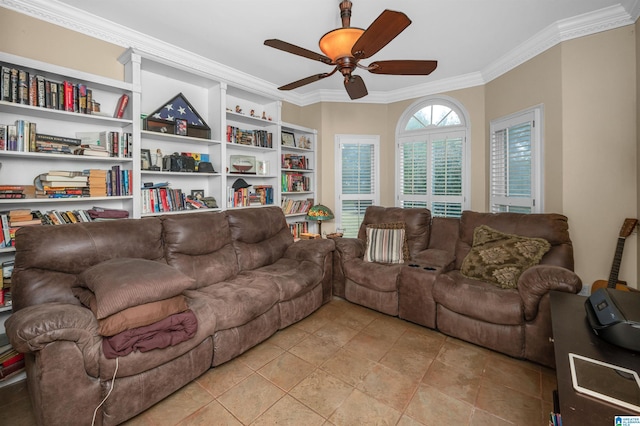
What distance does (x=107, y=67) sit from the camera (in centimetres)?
276

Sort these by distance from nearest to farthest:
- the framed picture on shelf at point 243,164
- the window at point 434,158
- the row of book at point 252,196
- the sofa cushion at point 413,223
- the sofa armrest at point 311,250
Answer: the sofa armrest at point 311,250, the sofa cushion at point 413,223, the row of book at point 252,196, the framed picture on shelf at point 243,164, the window at point 434,158

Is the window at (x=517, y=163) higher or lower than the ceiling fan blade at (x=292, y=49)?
lower

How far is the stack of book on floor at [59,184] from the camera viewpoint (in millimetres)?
2316

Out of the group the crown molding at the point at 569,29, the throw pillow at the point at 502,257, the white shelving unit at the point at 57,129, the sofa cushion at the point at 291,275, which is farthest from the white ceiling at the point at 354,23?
the sofa cushion at the point at 291,275

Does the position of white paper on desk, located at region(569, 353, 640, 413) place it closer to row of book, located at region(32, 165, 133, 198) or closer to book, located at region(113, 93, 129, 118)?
row of book, located at region(32, 165, 133, 198)

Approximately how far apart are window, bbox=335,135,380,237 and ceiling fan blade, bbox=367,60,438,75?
2422 mm

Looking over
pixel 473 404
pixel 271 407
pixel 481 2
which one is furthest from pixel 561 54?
pixel 271 407

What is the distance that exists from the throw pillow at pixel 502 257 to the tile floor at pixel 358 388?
1.99 feet

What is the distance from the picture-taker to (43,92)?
2264 millimetres

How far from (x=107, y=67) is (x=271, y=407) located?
127 inches

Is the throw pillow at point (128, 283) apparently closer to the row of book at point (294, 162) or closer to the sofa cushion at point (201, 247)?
the sofa cushion at point (201, 247)

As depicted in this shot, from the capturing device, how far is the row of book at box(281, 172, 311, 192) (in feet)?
14.1

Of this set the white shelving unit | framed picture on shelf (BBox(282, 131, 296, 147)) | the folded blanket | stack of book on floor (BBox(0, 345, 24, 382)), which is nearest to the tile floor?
stack of book on floor (BBox(0, 345, 24, 382))

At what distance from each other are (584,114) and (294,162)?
337cm
